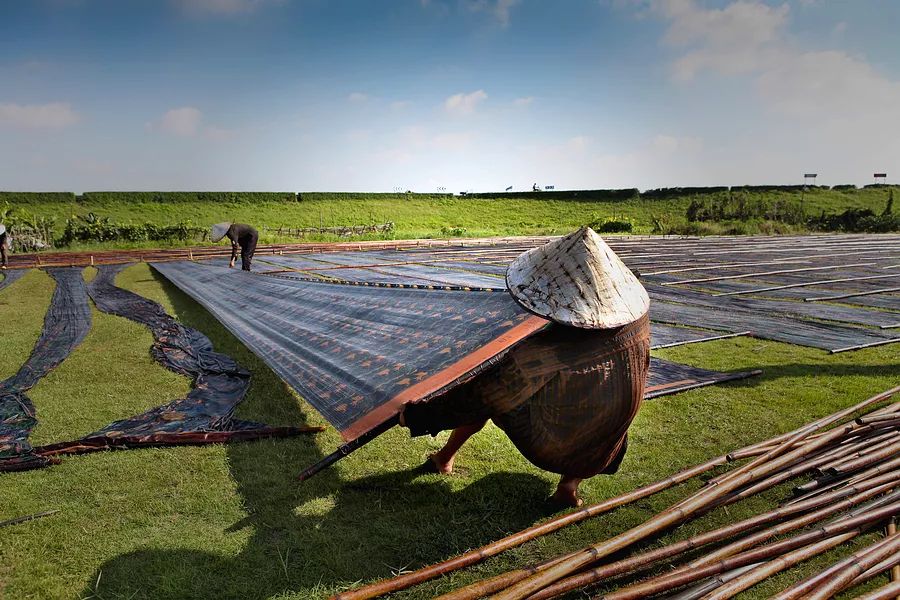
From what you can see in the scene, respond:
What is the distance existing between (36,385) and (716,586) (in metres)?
5.77

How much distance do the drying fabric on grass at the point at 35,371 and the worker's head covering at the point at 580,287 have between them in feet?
11.1

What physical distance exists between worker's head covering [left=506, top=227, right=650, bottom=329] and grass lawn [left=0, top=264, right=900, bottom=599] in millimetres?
Answer: 1155

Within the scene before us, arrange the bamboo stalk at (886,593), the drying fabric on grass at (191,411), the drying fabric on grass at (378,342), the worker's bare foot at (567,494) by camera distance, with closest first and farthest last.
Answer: the bamboo stalk at (886,593), the drying fabric on grass at (378,342), the worker's bare foot at (567,494), the drying fabric on grass at (191,411)

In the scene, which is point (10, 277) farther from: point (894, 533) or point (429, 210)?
point (429, 210)

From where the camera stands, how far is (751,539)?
7.89 feet

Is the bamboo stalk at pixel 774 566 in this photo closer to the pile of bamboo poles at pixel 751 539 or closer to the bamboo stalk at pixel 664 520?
the pile of bamboo poles at pixel 751 539

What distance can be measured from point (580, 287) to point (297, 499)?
6.63 ft

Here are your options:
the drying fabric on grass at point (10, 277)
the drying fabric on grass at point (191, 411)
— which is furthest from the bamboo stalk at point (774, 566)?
the drying fabric on grass at point (10, 277)

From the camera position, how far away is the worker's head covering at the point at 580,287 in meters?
2.36

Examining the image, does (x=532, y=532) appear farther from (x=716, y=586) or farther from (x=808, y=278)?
(x=808, y=278)

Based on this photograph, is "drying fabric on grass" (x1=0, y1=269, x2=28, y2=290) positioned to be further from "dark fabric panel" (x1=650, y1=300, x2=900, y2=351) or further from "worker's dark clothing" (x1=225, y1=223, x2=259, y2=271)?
"dark fabric panel" (x1=650, y1=300, x2=900, y2=351)

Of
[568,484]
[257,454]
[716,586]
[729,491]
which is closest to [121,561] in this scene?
[257,454]

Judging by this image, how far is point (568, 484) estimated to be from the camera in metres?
2.90

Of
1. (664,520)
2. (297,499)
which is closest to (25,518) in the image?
(297,499)
